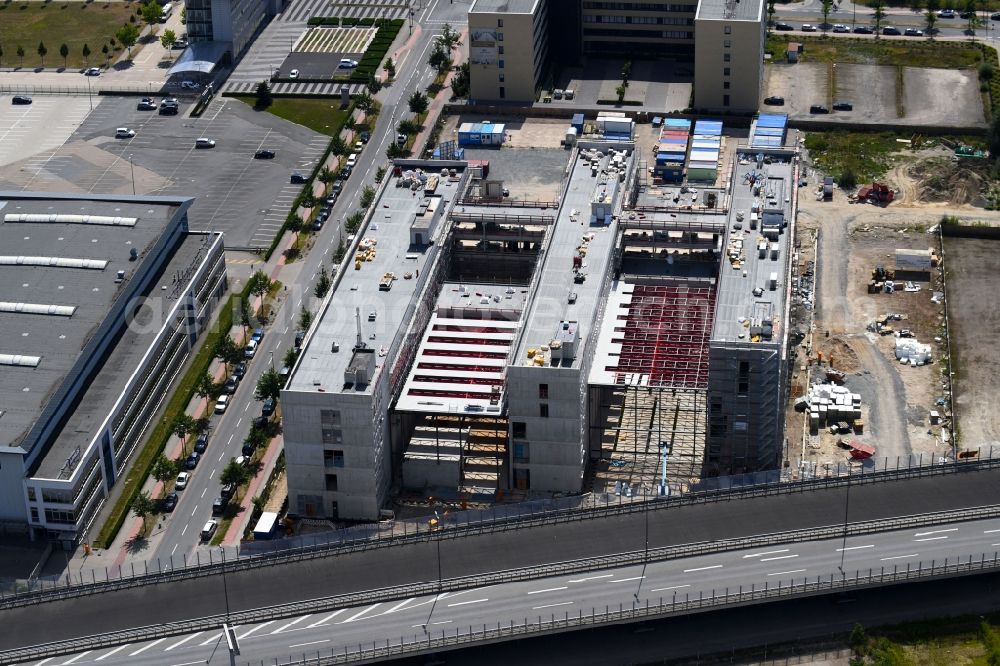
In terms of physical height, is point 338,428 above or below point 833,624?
above

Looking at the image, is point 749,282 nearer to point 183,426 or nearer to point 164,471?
point 183,426

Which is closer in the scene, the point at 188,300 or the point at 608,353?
the point at 608,353

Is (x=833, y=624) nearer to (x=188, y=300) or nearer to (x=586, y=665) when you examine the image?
(x=586, y=665)

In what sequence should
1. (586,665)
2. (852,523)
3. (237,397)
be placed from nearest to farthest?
(586,665) < (852,523) < (237,397)

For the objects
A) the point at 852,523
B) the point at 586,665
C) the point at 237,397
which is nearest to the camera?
the point at 586,665

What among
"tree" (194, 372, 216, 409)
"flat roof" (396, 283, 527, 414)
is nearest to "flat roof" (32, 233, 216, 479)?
"tree" (194, 372, 216, 409)

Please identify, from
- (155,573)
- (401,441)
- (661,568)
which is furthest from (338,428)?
(661,568)

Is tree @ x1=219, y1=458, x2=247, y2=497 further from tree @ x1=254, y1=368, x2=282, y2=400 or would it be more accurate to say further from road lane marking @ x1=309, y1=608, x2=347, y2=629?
road lane marking @ x1=309, y1=608, x2=347, y2=629
